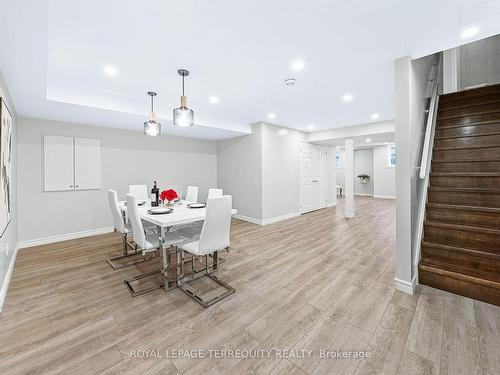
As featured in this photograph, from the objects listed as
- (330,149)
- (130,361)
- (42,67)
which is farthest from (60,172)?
(330,149)

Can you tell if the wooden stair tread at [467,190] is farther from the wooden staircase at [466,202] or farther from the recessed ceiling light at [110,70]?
the recessed ceiling light at [110,70]

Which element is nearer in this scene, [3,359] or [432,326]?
[3,359]

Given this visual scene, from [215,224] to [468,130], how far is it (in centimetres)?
356

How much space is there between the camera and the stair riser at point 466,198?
2379 millimetres

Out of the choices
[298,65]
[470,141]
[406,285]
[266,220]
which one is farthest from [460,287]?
[266,220]

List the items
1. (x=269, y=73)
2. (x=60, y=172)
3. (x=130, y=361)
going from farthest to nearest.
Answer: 1. (x=60, y=172)
2. (x=269, y=73)
3. (x=130, y=361)

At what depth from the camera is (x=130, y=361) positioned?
1.45 metres

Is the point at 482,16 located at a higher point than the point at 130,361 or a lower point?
higher

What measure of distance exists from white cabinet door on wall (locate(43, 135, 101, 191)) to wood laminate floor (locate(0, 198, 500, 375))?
5.14 feet

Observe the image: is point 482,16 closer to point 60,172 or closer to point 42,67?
point 42,67

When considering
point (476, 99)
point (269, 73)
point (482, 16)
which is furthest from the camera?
point (476, 99)

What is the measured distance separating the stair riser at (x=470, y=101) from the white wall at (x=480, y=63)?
129 cm

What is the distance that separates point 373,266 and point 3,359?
3.55 meters

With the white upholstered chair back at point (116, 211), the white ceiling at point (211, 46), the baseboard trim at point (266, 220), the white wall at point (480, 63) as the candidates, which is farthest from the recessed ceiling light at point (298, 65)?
the white wall at point (480, 63)
